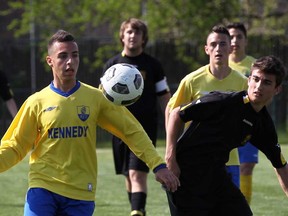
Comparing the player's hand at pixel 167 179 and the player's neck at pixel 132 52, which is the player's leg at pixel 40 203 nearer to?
the player's hand at pixel 167 179

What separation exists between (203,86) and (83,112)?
216cm

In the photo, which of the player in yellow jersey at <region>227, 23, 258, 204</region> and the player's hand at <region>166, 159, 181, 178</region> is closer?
the player's hand at <region>166, 159, 181, 178</region>

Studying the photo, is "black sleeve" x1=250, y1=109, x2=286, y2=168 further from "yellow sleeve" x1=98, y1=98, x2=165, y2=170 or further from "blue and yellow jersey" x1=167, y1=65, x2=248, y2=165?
"blue and yellow jersey" x1=167, y1=65, x2=248, y2=165

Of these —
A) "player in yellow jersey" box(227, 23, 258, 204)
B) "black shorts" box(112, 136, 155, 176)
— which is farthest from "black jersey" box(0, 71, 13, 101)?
"player in yellow jersey" box(227, 23, 258, 204)

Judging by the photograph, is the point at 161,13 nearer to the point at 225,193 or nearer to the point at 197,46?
the point at 197,46

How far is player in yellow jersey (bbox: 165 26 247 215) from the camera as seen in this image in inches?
292

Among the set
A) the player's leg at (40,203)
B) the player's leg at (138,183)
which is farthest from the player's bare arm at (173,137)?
the player's leg at (138,183)

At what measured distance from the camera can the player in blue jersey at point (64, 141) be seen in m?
5.43

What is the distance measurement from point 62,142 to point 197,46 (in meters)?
17.0

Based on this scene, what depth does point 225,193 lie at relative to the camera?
587 cm

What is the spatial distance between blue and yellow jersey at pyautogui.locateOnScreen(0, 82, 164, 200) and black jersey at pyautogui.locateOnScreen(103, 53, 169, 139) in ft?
10.5

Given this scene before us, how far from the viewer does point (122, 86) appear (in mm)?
5684

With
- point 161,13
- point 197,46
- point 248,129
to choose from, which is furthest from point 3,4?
point 248,129

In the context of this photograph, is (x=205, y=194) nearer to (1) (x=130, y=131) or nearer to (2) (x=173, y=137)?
(2) (x=173, y=137)
